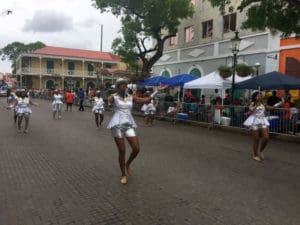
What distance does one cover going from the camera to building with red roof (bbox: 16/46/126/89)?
5891 centimetres

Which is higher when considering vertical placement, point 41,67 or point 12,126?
point 41,67

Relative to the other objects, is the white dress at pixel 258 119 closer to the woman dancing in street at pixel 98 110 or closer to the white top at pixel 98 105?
the woman dancing in street at pixel 98 110

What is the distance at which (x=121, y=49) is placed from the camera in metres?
29.6

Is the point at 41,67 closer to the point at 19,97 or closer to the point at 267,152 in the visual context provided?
the point at 19,97

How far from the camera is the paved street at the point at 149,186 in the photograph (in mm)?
5070

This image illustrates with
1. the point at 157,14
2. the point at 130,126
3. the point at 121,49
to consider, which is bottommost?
the point at 130,126

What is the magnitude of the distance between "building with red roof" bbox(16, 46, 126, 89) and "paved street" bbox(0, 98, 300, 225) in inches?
1915

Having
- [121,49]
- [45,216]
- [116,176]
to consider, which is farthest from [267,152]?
[121,49]

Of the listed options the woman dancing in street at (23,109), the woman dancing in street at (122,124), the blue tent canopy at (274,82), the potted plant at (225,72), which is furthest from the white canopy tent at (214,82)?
the woman dancing in street at (122,124)

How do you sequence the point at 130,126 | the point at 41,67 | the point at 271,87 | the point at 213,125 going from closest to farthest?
the point at 130,126 < the point at 271,87 < the point at 213,125 < the point at 41,67

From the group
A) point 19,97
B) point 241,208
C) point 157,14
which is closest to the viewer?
point 241,208

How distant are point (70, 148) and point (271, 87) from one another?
865 cm

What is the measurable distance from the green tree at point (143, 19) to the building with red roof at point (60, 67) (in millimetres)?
28627

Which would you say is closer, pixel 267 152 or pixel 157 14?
pixel 267 152
